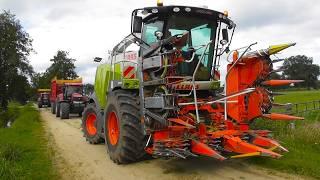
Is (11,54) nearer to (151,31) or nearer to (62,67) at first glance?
(62,67)

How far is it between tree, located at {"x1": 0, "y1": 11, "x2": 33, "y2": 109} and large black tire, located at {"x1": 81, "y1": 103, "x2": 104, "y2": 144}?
3524cm

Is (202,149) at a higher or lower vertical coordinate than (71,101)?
lower

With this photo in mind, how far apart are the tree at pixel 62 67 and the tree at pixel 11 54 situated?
19032 millimetres

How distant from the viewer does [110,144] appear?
8.90 m

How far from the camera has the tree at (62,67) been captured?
66938mm

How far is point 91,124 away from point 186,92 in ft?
15.1

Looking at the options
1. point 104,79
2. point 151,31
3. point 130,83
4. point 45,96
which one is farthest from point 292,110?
point 45,96

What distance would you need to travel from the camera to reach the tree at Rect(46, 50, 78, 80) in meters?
66.9

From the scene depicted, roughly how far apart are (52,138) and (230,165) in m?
7.05

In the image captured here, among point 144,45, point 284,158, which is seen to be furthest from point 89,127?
point 284,158

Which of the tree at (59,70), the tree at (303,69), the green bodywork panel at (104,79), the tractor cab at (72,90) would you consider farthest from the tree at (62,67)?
the green bodywork panel at (104,79)

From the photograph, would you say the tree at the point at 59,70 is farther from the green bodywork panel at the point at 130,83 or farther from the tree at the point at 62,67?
the green bodywork panel at the point at 130,83

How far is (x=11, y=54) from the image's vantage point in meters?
44.3

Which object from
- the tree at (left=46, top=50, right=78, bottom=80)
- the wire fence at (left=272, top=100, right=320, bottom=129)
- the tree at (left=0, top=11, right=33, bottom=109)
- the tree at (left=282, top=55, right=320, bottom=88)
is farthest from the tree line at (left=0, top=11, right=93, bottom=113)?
the tree at (left=282, top=55, right=320, bottom=88)
